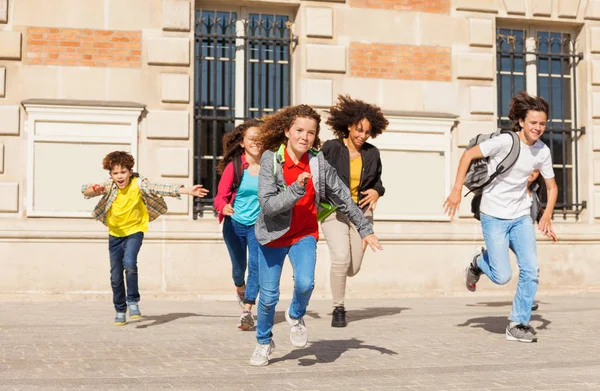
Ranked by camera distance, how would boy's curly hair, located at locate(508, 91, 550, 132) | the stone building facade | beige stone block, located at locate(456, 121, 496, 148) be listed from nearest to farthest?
boy's curly hair, located at locate(508, 91, 550, 132)
the stone building facade
beige stone block, located at locate(456, 121, 496, 148)

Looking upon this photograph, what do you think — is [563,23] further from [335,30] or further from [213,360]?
[213,360]

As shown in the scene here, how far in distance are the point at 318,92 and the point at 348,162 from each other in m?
4.48

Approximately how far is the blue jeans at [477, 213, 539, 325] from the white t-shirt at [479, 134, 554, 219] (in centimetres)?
8

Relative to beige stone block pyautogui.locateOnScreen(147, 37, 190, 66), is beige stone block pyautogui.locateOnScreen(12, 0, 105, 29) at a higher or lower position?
higher

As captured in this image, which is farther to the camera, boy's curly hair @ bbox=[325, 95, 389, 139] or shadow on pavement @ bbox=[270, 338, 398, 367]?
boy's curly hair @ bbox=[325, 95, 389, 139]

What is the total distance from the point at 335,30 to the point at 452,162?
245 centimetres

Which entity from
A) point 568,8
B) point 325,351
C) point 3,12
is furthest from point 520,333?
point 3,12

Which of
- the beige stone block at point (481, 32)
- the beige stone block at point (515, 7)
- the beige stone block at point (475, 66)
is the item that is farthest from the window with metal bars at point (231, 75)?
the beige stone block at point (515, 7)

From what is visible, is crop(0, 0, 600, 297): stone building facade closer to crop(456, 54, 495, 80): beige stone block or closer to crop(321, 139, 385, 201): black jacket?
crop(456, 54, 495, 80): beige stone block

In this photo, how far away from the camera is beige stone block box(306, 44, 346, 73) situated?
42.9 ft

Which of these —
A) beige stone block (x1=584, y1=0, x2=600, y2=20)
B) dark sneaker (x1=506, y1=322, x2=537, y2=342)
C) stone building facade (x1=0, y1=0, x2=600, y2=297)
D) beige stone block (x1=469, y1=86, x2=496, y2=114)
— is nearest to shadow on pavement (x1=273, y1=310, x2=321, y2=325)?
stone building facade (x1=0, y1=0, x2=600, y2=297)

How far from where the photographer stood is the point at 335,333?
27.1 ft

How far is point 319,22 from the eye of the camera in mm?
13172

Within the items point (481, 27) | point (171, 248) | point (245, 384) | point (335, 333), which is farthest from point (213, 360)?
point (481, 27)
